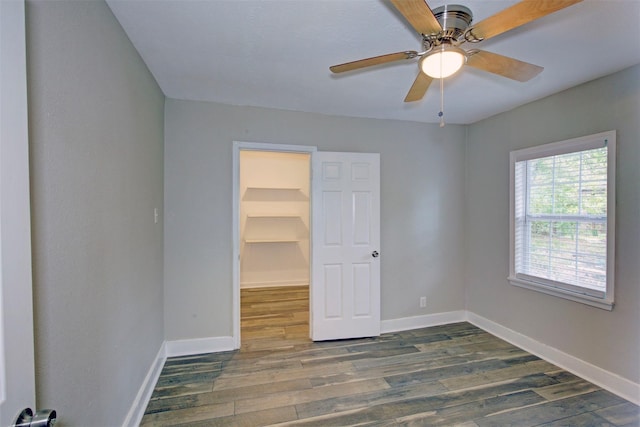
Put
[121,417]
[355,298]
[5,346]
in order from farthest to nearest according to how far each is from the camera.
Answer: [355,298] → [121,417] → [5,346]

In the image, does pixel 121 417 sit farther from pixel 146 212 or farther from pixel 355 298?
pixel 355 298

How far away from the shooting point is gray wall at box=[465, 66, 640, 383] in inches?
88.3

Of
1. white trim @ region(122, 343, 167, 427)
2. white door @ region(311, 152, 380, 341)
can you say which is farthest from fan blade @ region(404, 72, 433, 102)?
white trim @ region(122, 343, 167, 427)

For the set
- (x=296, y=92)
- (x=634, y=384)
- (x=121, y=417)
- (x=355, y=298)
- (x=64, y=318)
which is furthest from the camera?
(x=355, y=298)

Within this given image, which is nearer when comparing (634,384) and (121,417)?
(121,417)

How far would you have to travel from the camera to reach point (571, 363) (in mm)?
2641

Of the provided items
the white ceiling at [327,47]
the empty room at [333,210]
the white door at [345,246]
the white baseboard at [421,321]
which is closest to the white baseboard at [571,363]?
the empty room at [333,210]

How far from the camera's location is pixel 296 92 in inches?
108

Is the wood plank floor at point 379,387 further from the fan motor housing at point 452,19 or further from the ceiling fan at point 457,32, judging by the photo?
the fan motor housing at point 452,19

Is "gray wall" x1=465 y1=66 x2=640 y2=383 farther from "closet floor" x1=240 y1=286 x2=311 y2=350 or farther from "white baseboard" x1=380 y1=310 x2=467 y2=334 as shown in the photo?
"closet floor" x1=240 y1=286 x2=311 y2=350

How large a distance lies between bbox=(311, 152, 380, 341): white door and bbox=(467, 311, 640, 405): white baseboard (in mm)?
1365

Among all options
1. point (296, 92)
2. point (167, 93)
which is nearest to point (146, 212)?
point (167, 93)

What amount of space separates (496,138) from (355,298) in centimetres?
244

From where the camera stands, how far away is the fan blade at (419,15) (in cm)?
117
